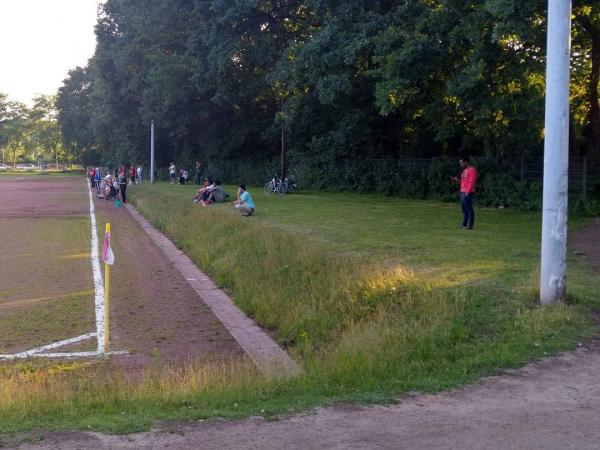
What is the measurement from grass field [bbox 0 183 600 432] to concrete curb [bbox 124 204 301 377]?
24 cm

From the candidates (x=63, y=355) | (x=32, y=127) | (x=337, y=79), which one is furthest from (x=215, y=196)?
(x=32, y=127)

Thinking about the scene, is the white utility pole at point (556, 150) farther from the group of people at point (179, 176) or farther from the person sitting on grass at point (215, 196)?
the group of people at point (179, 176)

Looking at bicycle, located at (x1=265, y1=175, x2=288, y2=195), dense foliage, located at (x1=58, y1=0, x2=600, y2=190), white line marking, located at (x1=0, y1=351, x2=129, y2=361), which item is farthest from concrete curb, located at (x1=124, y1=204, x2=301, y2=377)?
bicycle, located at (x1=265, y1=175, x2=288, y2=195)

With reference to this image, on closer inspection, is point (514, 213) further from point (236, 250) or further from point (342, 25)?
point (236, 250)

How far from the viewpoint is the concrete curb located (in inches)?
335

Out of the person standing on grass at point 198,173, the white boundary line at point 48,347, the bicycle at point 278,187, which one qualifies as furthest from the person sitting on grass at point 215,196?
the person standing on grass at point 198,173

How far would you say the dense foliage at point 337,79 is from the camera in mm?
21281

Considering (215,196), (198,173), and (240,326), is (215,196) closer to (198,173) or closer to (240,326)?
(240,326)

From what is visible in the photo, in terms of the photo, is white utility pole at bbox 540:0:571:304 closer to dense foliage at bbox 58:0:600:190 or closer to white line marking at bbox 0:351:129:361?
white line marking at bbox 0:351:129:361

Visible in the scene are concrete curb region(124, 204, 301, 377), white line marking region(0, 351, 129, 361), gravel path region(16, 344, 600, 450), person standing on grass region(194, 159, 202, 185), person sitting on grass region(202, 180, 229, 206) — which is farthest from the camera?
person standing on grass region(194, 159, 202, 185)

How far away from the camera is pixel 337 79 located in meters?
26.5

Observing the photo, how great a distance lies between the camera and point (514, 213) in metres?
24.1

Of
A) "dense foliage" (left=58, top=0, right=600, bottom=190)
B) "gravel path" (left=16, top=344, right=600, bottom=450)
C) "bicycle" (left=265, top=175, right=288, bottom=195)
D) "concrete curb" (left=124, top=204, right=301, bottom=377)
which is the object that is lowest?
"concrete curb" (left=124, top=204, right=301, bottom=377)

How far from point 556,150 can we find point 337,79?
18.4 metres
